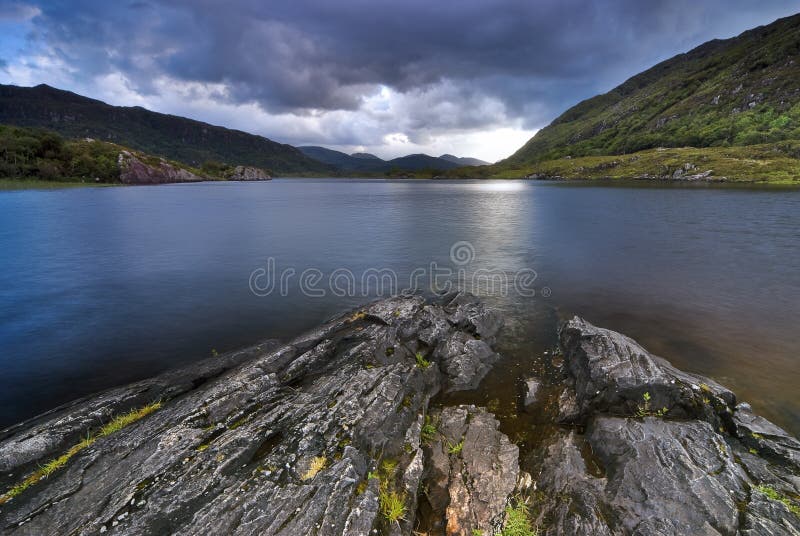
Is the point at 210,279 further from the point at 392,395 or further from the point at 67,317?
the point at 392,395

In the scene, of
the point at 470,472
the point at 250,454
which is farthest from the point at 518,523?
the point at 250,454

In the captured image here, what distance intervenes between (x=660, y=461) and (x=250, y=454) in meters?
12.2

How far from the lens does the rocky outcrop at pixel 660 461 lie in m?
8.21

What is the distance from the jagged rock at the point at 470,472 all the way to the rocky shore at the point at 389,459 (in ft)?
0.16

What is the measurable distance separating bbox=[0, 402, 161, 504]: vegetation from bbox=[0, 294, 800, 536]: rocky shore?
0.06m

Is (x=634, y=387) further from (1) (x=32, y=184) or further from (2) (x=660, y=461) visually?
(1) (x=32, y=184)

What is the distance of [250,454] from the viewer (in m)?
9.79

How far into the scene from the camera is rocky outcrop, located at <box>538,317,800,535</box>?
8.21 meters

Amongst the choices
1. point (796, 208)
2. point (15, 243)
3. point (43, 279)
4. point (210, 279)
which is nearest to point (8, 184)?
point (15, 243)

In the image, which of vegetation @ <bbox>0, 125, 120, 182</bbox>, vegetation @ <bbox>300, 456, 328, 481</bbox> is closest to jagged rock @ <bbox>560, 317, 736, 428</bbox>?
vegetation @ <bbox>300, 456, 328, 481</bbox>

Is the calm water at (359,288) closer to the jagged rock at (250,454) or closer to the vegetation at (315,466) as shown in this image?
the jagged rock at (250,454)

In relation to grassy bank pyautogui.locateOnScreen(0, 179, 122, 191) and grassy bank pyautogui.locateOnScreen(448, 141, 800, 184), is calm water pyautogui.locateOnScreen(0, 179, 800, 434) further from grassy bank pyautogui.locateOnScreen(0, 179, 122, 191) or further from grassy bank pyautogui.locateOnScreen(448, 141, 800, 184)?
grassy bank pyautogui.locateOnScreen(448, 141, 800, 184)

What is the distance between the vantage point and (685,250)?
136 ft

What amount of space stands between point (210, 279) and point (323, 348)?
→ 21667 millimetres
